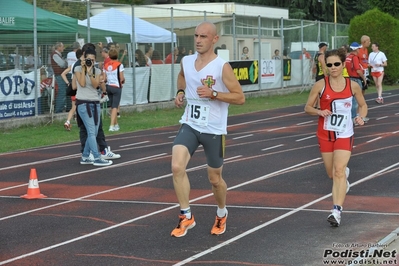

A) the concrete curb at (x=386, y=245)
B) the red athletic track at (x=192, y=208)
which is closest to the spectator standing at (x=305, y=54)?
the red athletic track at (x=192, y=208)

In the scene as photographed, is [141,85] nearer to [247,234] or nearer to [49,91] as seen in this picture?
[49,91]

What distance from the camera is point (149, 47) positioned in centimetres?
2597

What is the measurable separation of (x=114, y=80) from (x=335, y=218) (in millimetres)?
11739

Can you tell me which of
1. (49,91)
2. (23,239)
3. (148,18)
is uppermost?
(148,18)

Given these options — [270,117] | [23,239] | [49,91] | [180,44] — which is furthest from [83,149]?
[180,44]

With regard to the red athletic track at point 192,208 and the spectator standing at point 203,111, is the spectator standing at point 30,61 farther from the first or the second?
the spectator standing at point 203,111

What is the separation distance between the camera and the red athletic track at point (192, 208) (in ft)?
24.7

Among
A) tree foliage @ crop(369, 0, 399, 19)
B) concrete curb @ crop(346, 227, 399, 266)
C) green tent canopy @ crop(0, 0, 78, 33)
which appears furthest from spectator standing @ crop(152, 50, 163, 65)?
tree foliage @ crop(369, 0, 399, 19)

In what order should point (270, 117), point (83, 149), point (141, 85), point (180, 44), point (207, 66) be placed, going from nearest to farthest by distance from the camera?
point (207, 66), point (83, 149), point (270, 117), point (141, 85), point (180, 44)

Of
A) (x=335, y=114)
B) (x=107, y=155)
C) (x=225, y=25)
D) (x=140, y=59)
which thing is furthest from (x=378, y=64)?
(x=335, y=114)

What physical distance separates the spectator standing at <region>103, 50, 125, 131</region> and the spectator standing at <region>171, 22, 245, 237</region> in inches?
428

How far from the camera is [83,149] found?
1398 centimetres

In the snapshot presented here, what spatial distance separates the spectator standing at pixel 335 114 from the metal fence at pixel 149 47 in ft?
39.0

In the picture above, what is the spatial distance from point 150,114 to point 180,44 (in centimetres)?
395
